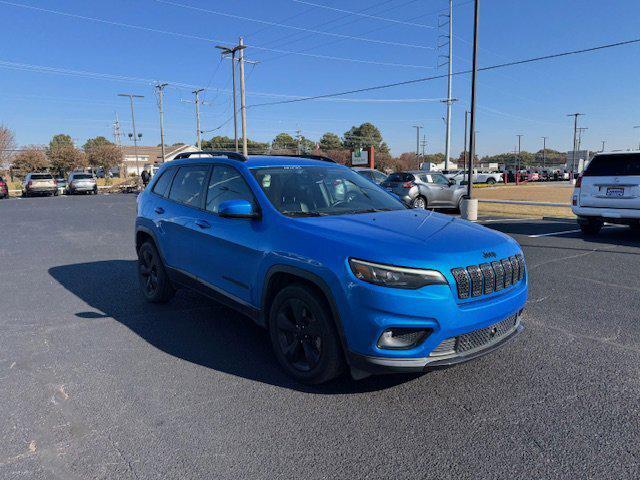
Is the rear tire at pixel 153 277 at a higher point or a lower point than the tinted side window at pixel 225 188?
lower

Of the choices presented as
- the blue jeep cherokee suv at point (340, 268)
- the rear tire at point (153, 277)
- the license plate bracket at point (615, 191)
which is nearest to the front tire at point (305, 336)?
the blue jeep cherokee suv at point (340, 268)

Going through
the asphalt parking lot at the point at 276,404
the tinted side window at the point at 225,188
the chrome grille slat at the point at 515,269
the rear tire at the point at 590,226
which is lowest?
the asphalt parking lot at the point at 276,404

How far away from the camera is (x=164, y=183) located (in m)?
5.65

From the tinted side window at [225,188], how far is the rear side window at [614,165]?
28.4ft

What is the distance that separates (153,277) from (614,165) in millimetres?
9202

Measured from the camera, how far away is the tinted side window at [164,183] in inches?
218

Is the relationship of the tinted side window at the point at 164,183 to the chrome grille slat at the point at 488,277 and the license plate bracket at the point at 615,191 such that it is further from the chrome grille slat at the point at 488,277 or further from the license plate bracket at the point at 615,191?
the license plate bracket at the point at 615,191

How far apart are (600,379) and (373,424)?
6.18 feet

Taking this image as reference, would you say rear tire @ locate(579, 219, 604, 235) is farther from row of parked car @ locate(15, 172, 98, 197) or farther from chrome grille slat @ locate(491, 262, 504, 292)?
row of parked car @ locate(15, 172, 98, 197)

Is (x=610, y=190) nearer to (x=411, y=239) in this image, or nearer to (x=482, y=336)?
(x=482, y=336)

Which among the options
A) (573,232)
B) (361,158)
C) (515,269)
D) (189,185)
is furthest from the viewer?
(361,158)

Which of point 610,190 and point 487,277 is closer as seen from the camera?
point 487,277

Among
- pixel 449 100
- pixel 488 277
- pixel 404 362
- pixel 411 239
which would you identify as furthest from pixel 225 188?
pixel 449 100

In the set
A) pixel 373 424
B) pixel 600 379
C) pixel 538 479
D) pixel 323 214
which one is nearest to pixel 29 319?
pixel 323 214
